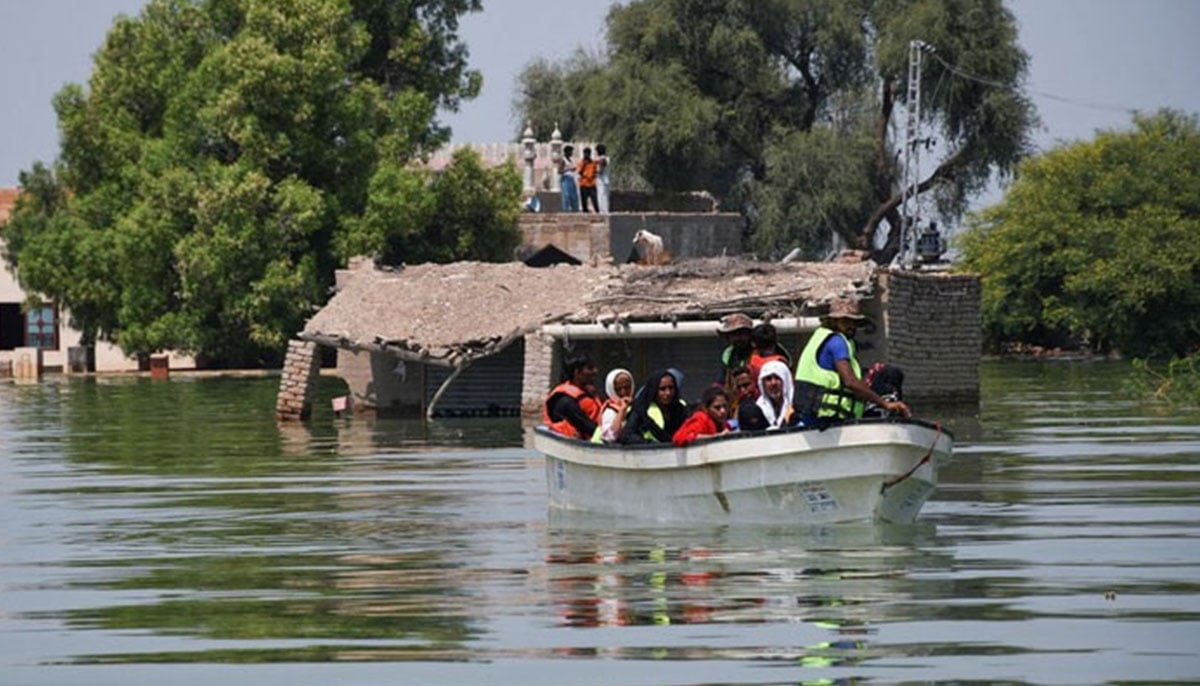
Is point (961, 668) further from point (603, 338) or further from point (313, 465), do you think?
point (603, 338)

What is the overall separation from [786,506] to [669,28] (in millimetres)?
59469

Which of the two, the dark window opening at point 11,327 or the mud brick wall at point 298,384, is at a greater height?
the dark window opening at point 11,327

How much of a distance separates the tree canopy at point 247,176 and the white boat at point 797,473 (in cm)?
3938

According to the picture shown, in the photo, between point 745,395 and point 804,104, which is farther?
point 804,104

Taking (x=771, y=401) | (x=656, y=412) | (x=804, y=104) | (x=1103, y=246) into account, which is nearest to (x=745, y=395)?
(x=771, y=401)

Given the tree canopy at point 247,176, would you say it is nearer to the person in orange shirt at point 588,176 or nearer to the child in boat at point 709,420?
the person in orange shirt at point 588,176

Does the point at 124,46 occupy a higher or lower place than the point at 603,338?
higher

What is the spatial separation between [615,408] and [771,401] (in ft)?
6.16

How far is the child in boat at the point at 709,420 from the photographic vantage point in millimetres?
21781

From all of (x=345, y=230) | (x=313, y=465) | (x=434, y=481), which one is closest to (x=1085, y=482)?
(x=434, y=481)

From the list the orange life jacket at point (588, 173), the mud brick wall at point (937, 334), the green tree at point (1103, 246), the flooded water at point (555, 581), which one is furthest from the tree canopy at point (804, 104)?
the flooded water at point (555, 581)

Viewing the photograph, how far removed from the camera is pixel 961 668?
14.3m

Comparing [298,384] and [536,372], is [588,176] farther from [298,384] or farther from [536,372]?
[536,372]

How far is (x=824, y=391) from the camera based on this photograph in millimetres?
20719
